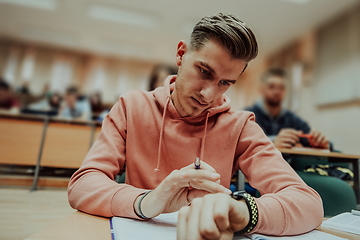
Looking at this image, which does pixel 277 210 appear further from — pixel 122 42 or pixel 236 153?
pixel 122 42

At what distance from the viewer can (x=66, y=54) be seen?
6660 millimetres

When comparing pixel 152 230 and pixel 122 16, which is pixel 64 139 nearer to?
pixel 152 230

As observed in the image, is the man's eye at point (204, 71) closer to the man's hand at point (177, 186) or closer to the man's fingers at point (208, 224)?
the man's hand at point (177, 186)

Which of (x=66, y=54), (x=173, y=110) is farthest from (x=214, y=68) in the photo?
(x=66, y=54)

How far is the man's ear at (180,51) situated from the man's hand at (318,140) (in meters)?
0.92

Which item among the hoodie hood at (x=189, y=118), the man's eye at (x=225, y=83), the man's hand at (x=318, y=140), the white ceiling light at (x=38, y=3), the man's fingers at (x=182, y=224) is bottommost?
the man's fingers at (x=182, y=224)

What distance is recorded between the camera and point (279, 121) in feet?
5.91

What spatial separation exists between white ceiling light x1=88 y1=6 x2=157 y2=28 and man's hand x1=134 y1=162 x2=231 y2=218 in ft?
13.5

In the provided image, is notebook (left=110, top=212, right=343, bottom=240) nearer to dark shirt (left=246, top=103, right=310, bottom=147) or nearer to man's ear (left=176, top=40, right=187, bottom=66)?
man's ear (left=176, top=40, right=187, bottom=66)

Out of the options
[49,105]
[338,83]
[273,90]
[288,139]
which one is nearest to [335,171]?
[288,139]

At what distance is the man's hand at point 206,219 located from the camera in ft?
1.17

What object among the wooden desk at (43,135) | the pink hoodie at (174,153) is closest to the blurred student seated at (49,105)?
the wooden desk at (43,135)

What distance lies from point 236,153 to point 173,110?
255mm

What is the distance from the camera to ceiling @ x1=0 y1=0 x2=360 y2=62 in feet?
11.3
